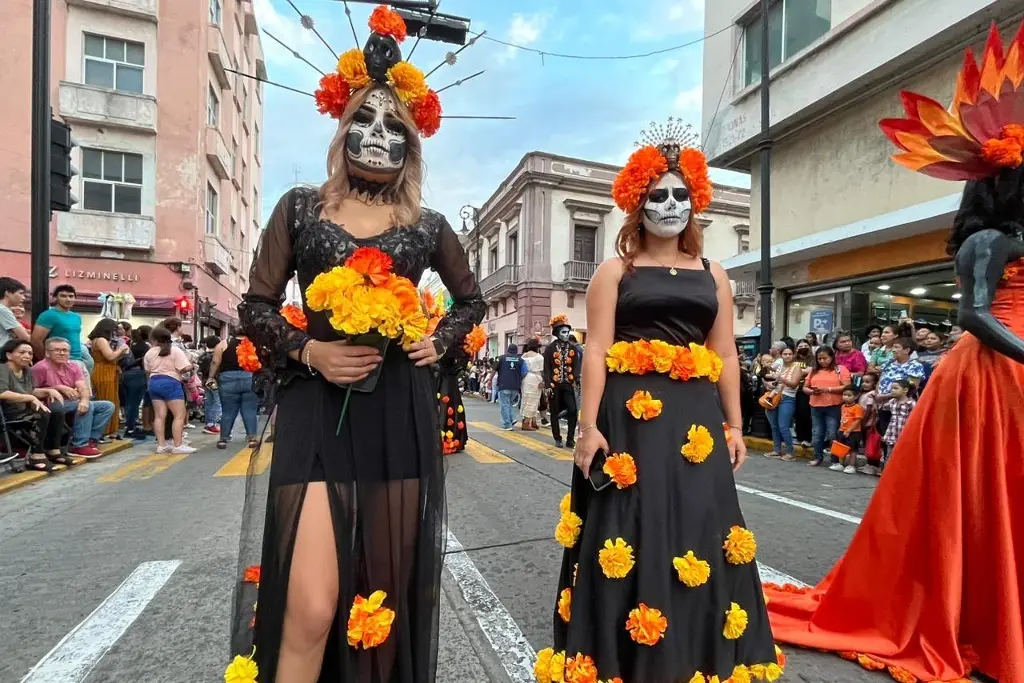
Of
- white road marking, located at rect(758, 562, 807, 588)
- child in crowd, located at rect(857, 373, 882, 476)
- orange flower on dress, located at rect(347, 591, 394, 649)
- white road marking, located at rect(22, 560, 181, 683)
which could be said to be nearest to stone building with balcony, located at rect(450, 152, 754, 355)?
child in crowd, located at rect(857, 373, 882, 476)

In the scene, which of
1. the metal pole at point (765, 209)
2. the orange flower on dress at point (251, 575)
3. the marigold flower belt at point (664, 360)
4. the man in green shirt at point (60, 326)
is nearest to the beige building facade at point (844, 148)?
the metal pole at point (765, 209)

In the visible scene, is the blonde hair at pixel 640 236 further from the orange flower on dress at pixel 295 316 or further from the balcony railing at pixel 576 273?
the balcony railing at pixel 576 273

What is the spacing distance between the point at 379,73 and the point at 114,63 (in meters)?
21.8

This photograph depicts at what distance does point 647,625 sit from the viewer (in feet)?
6.61

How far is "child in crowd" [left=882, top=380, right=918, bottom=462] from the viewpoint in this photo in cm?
675

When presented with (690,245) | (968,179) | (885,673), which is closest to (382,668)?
(690,245)

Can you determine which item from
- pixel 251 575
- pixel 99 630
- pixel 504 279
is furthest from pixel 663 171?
→ pixel 504 279

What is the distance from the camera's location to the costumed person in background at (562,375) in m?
9.66

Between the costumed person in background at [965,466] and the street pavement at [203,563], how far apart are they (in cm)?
26

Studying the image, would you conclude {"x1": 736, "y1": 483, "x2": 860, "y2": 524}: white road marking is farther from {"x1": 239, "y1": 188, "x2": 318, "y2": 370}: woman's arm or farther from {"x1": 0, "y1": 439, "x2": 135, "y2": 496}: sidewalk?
{"x1": 0, "y1": 439, "x2": 135, "y2": 496}: sidewalk

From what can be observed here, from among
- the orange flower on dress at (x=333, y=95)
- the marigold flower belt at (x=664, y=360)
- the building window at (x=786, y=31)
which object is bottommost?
the marigold flower belt at (x=664, y=360)

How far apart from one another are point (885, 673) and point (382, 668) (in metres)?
2.09

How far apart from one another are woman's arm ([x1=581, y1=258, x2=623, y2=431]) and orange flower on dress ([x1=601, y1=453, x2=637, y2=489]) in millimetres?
181

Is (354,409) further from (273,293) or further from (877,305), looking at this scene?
(877,305)
